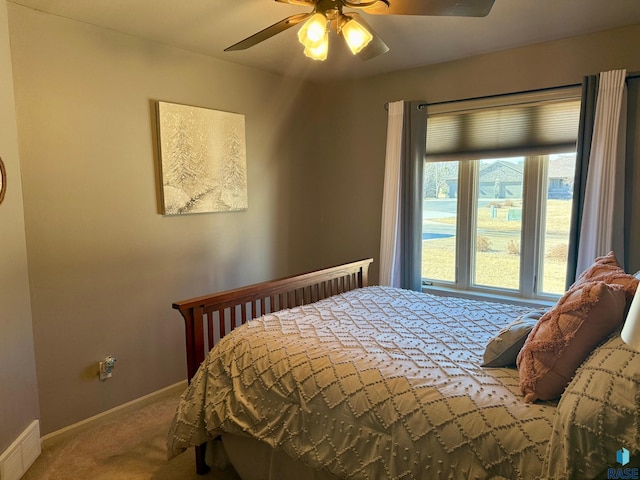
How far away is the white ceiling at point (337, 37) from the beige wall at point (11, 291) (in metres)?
0.52

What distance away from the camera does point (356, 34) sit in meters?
1.90

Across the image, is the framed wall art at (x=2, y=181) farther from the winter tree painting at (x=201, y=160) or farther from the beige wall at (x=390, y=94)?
the beige wall at (x=390, y=94)

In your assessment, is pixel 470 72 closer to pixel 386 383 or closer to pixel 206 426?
pixel 386 383

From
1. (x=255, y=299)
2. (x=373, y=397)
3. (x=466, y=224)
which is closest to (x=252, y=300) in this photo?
(x=255, y=299)

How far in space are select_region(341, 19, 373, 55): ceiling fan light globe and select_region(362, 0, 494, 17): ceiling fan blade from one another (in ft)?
0.31

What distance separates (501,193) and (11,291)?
3154 mm

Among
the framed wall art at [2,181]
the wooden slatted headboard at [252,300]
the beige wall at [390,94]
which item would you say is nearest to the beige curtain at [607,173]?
the beige wall at [390,94]

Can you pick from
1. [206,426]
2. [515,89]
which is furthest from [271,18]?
[206,426]

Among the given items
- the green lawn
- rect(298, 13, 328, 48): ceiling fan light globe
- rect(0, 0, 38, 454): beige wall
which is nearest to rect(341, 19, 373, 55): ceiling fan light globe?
rect(298, 13, 328, 48): ceiling fan light globe

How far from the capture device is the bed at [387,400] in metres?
1.15

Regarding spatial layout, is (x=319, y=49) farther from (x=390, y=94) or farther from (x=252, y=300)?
(x=390, y=94)

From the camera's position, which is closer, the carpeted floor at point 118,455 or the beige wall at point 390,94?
the carpeted floor at point 118,455

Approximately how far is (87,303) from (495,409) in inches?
89.2

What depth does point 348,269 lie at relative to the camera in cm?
301
